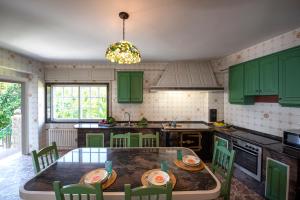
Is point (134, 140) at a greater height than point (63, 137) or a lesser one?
greater

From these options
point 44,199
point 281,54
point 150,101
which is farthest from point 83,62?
point 281,54

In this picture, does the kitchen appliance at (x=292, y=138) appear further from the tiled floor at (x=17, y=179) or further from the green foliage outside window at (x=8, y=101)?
the green foliage outside window at (x=8, y=101)

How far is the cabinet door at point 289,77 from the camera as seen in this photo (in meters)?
2.24

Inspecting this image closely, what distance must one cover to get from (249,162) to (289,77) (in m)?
1.30

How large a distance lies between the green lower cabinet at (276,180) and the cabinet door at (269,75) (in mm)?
1028

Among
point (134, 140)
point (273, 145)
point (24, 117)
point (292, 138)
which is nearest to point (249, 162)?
point (273, 145)

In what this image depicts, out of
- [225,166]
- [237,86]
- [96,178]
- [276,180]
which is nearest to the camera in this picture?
[96,178]

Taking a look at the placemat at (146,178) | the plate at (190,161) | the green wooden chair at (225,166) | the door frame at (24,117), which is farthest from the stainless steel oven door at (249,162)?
the door frame at (24,117)

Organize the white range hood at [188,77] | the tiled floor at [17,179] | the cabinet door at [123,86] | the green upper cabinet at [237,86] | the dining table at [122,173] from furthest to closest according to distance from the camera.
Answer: the cabinet door at [123,86] < the white range hood at [188,77] < the green upper cabinet at [237,86] < the tiled floor at [17,179] < the dining table at [122,173]

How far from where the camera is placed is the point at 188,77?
4.28 metres

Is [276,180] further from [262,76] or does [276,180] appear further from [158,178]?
[158,178]

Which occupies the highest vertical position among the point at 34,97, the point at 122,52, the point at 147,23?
the point at 147,23

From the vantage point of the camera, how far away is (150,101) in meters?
4.66

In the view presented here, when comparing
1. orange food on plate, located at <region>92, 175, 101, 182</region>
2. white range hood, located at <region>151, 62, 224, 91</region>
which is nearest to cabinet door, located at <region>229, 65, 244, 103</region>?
white range hood, located at <region>151, 62, 224, 91</region>
